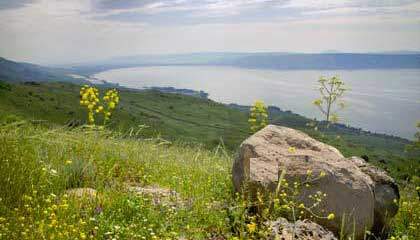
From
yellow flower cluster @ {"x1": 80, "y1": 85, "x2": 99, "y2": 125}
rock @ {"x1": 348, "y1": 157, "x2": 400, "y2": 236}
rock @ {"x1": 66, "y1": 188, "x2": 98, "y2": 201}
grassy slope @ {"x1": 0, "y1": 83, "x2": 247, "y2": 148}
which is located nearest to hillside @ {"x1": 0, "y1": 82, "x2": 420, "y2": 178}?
grassy slope @ {"x1": 0, "y1": 83, "x2": 247, "y2": 148}

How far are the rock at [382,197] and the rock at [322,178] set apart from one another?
1.41 feet

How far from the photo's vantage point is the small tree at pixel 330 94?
1355 centimetres

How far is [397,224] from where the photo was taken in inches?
359

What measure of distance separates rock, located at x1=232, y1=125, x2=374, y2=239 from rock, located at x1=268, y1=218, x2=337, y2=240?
1.69 metres

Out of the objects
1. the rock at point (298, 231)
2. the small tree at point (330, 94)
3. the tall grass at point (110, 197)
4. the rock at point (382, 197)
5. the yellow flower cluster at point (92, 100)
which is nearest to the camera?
the rock at point (298, 231)

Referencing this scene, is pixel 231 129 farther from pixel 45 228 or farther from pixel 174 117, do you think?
pixel 45 228

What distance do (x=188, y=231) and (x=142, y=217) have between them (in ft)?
2.41

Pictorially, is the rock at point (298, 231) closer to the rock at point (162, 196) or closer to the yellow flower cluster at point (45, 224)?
the rock at point (162, 196)

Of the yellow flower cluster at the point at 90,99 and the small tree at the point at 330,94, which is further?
the small tree at the point at 330,94

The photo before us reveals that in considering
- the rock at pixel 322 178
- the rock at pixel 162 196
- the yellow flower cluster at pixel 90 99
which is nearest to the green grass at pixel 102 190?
the rock at pixel 162 196

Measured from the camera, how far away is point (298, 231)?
604 centimetres

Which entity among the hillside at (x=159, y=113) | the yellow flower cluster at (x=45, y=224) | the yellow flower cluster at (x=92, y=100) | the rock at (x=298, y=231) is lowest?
the hillside at (x=159, y=113)

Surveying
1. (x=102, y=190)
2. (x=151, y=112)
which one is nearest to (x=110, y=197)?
(x=102, y=190)

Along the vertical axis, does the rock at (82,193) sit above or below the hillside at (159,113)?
above
